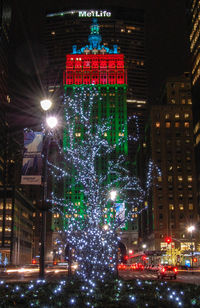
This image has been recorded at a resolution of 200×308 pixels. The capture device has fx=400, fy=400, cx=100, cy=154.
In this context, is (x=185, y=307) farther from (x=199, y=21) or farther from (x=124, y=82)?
(x=124, y=82)

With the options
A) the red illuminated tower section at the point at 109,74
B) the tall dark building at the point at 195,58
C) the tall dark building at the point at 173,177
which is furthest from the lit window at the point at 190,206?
the red illuminated tower section at the point at 109,74

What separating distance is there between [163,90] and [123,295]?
463 ft

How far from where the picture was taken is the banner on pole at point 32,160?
1802 centimetres

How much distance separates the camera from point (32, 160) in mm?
18516

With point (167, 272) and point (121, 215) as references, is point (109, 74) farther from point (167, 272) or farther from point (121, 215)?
point (121, 215)

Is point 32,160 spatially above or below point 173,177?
below

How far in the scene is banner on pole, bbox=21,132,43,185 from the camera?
18.0m

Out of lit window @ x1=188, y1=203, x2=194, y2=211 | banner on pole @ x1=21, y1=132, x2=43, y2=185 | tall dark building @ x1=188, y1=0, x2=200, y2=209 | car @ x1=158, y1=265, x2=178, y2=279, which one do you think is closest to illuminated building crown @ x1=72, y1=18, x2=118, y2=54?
tall dark building @ x1=188, y1=0, x2=200, y2=209

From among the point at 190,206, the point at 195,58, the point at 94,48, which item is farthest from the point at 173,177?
the point at 94,48

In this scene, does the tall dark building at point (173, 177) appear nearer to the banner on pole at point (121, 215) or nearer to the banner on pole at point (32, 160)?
the banner on pole at point (121, 215)

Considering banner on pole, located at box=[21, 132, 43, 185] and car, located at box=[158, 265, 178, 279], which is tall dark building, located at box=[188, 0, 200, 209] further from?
banner on pole, located at box=[21, 132, 43, 185]

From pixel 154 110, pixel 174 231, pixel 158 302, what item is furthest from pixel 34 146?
pixel 154 110

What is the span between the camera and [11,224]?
123812mm

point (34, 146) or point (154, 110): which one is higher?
point (154, 110)
